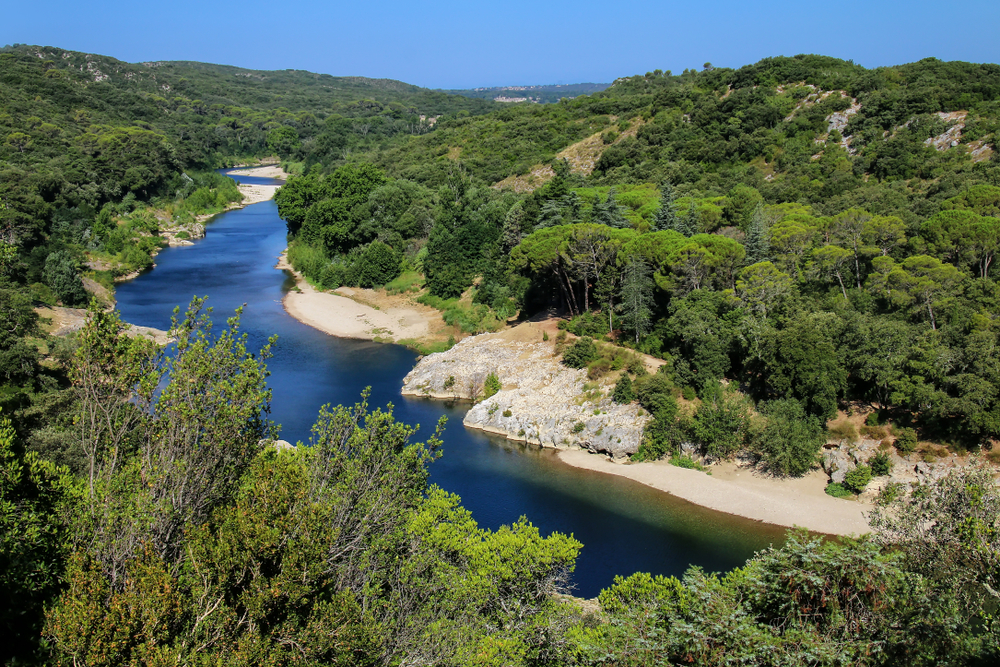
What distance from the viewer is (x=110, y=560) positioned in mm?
8336

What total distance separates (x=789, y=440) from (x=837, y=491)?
93.0 inches

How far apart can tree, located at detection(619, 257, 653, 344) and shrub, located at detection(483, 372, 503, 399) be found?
22.6 feet

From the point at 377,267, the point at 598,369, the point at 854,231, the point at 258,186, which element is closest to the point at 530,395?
the point at 598,369

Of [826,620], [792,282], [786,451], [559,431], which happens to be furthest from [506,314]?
[826,620]

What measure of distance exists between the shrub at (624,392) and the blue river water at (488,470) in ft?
12.4

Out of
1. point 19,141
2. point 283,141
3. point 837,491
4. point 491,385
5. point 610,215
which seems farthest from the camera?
point 283,141

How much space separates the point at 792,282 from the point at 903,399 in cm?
797

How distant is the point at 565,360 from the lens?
34.2m

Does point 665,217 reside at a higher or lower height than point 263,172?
higher

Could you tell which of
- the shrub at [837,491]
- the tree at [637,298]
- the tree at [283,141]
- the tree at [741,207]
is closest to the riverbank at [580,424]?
the shrub at [837,491]

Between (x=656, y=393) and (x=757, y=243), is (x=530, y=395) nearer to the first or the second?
(x=656, y=393)

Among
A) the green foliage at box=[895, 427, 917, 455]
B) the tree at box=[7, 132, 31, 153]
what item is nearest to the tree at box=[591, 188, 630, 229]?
the green foliage at box=[895, 427, 917, 455]

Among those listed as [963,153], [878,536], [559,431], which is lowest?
[559,431]

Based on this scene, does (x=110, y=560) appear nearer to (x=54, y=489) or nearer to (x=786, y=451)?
(x=54, y=489)
